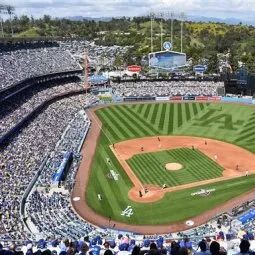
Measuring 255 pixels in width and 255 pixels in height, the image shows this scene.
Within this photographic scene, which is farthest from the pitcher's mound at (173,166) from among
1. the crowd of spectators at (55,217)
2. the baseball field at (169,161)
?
the crowd of spectators at (55,217)

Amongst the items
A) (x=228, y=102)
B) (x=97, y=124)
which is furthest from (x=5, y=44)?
(x=228, y=102)

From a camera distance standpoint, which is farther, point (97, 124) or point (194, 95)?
point (194, 95)

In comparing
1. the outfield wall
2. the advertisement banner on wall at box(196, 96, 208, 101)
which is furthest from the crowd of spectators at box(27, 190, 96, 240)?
the advertisement banner on wall at box(196, 96, 208, 101)

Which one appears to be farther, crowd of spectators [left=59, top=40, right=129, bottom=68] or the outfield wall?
crowd of spectators [left=59, top=40, right=129, bottom=68]

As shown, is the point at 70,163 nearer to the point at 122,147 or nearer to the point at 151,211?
the point at 122,147

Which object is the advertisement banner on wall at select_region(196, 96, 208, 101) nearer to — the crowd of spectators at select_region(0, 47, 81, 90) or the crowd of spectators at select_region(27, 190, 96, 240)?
the crowd of spectators at select_region(0, 47, 81, 90)

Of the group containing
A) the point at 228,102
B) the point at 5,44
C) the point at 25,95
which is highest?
the point at 5,44

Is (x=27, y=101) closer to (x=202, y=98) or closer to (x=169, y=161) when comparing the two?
(x=169, y=161)

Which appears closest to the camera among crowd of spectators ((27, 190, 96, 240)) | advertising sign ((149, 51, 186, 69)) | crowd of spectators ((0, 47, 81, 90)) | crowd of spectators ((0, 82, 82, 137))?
crowd of spectators ((27, 190, 96, 240))
